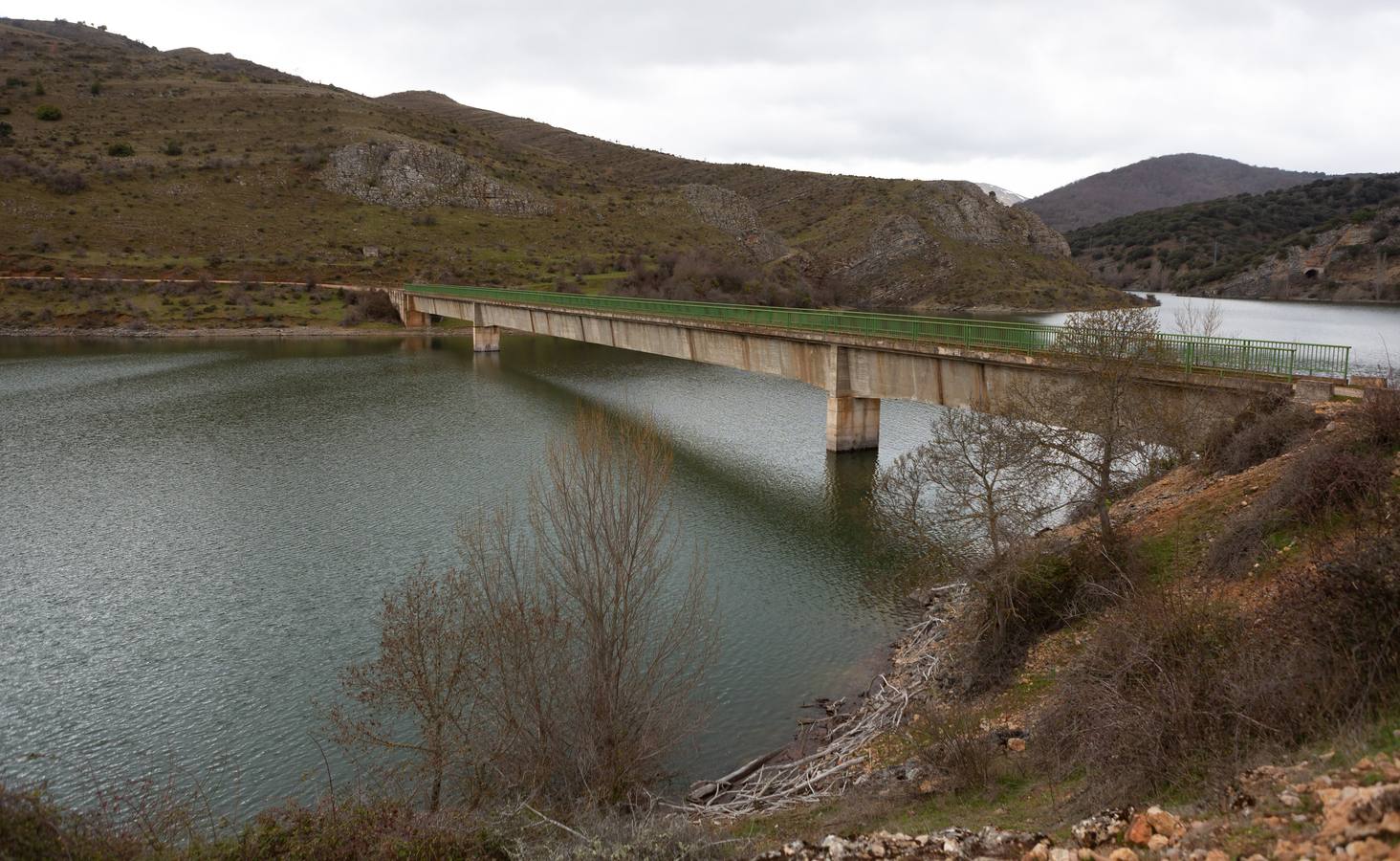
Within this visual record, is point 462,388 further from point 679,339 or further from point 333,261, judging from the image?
point 333,261

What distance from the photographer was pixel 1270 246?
12838 centimetres

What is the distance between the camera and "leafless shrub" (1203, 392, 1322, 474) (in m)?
18.3

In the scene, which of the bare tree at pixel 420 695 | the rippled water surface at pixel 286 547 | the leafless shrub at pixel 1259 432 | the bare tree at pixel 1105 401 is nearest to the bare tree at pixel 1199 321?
the leafless shrub at pixel 1259 432

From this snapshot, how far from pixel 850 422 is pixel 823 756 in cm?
2325

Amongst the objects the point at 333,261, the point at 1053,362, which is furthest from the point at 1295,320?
the point at 333,261

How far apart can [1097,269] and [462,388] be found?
151 metres

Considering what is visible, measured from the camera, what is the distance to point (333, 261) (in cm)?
10919

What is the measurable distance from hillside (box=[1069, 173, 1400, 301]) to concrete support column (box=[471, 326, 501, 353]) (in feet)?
325

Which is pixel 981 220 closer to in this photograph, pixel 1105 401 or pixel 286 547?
pixel 1105 401

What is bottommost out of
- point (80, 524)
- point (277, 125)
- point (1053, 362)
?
point (80, 524)

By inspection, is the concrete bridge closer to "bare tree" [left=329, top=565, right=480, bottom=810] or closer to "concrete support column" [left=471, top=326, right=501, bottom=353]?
"bare tree" [left=329, top=565, right=480, bottom=810]

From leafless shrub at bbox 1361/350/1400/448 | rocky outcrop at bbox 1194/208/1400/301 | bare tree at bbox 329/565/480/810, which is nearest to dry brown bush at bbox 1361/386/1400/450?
leafless shrub at bbox 1361/350/1400/448

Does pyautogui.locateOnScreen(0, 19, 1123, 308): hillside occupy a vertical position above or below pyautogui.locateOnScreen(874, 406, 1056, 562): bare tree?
above

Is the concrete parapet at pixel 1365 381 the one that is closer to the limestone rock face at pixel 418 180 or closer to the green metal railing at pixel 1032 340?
the green metal railing at pixel 1032 340
